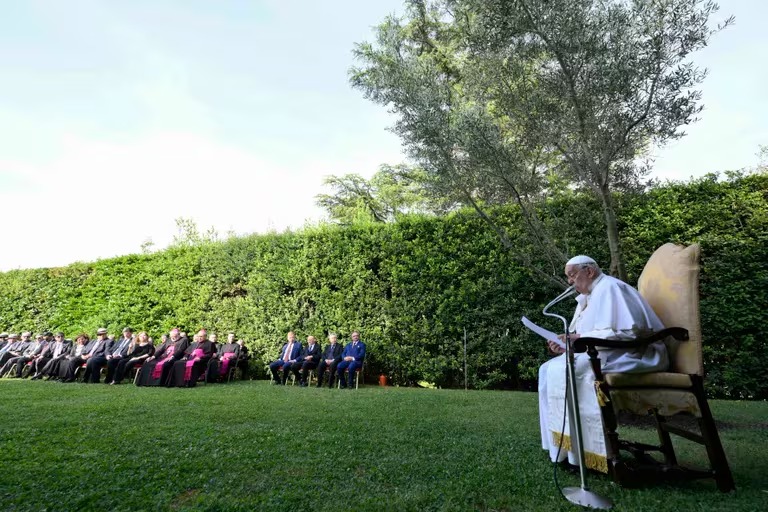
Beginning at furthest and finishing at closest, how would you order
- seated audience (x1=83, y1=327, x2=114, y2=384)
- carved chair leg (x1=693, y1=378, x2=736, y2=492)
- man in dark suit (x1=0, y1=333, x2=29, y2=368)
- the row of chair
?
1. man in dark suit (x1=0, y1=333, x2=29, y2=368)
2. seated audience (x1=83, y1=327, x2=114, y2=384)
3. the row of chair
4. carved chair leg (x1=693, y1=378, x2=736, y2=492)

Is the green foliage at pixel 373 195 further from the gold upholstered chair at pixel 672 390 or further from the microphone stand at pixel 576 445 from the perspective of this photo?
the microphone stand at pixel 576 445

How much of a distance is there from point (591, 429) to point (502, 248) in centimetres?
638

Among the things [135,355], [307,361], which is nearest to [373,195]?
[307,361]

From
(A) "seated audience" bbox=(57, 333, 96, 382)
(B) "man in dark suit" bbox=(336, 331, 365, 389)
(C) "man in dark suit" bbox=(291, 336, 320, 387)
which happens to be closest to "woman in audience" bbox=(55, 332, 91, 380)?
(A) "seated audience" bbox=(57, 333, 96, 382)

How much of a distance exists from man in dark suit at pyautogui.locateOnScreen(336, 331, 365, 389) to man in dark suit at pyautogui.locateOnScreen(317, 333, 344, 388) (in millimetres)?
182

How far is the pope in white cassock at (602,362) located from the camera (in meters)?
2.67

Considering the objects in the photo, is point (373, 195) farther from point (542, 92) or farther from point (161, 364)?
point (542, 92)

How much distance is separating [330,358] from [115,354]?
237 inches

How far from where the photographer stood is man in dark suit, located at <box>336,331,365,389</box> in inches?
362

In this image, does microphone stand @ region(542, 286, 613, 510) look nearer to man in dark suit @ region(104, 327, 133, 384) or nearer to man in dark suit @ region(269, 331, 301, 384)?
man in dark suit @ region(269, 331, 301, 384)

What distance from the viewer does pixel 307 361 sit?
9.79 meters

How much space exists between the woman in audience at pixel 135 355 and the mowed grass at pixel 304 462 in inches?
225

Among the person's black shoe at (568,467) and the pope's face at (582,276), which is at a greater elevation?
the pope's face at (582,276)

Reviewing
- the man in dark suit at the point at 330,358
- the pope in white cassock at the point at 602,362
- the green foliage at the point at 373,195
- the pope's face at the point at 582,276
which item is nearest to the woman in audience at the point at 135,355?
the man in dark suit at the point at 330,358
